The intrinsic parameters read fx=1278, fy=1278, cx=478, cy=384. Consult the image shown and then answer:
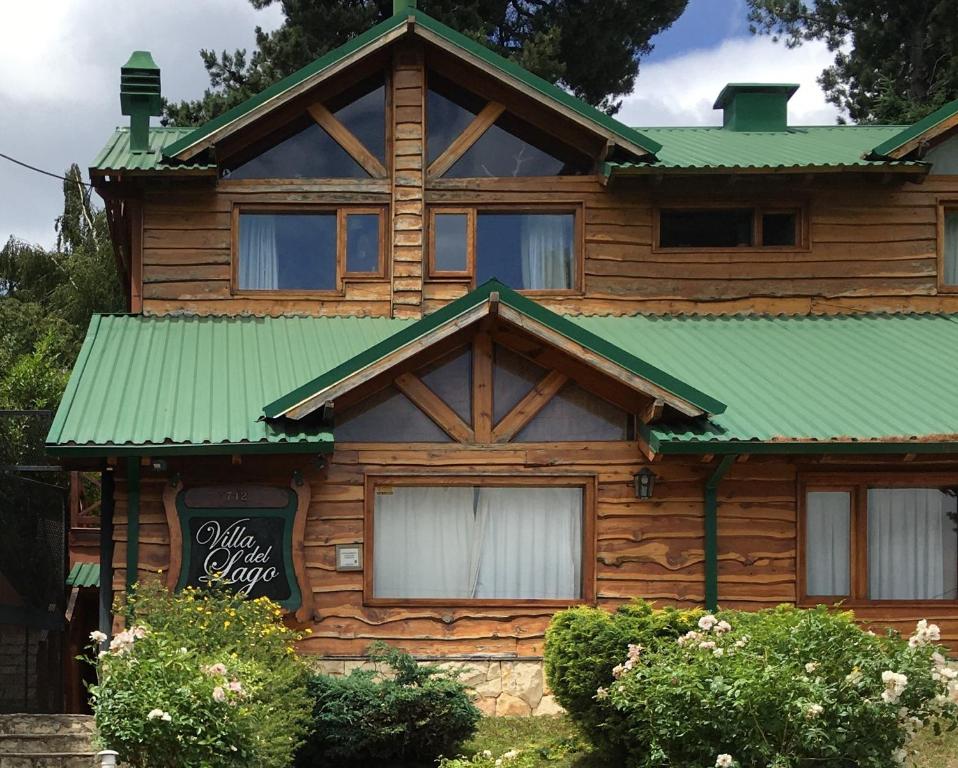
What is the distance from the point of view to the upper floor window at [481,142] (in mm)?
16547

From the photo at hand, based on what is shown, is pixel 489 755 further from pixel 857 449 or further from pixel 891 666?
pixel 857 449

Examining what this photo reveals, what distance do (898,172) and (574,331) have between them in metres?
5.99

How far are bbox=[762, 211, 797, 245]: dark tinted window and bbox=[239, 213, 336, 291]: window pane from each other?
574 cm

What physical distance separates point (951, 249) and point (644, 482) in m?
6.19

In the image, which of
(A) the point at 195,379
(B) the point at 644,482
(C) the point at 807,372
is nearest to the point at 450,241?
(A) the point at 195,379

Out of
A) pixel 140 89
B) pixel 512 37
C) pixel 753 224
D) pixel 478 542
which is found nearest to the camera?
pixel 478 542

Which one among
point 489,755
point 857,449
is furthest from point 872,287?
point 489,755

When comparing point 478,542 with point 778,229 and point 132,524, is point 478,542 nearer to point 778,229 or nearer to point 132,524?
point 132,524

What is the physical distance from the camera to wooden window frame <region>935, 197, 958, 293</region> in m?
17.0

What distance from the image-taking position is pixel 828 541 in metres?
14.6

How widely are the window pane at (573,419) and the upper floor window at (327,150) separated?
4.26 m

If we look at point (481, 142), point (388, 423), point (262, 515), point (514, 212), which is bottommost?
point (262, 515)

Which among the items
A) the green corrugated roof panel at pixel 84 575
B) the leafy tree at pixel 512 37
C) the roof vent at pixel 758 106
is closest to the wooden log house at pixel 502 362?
the roof vent at pixel 758 106

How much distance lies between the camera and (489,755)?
35.5ft
